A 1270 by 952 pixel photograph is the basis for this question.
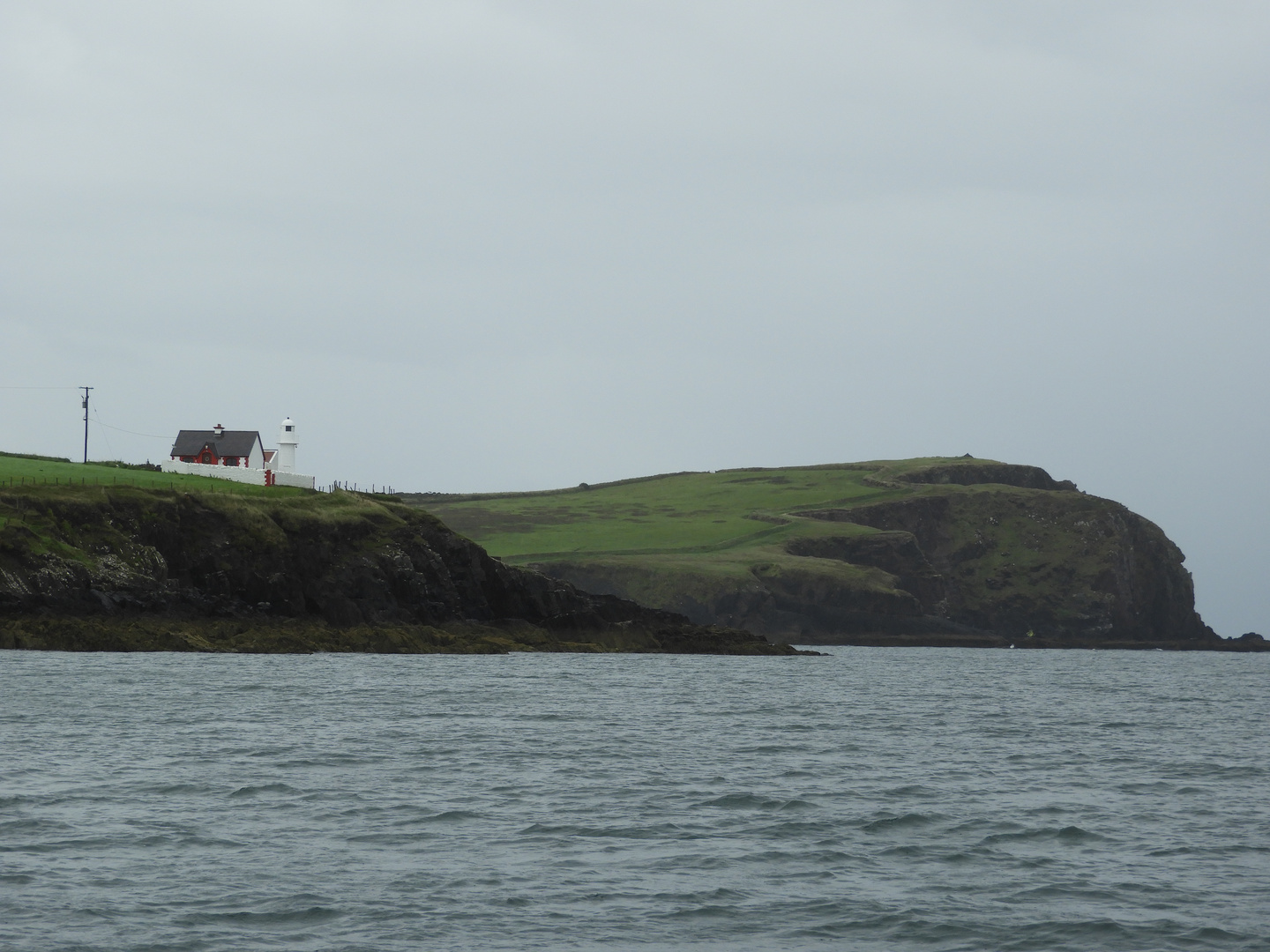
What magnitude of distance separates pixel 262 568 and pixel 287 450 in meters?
29.1

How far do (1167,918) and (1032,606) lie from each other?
187115mm

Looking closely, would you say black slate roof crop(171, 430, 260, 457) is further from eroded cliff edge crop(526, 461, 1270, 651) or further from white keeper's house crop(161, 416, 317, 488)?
eroded cliff edge crop(526, 461, 1270, 651)

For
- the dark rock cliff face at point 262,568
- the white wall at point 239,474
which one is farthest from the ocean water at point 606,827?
the white wall at point 239,474

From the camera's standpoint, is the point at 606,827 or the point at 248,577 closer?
the point at 606,827

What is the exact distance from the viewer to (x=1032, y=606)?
196750 mm

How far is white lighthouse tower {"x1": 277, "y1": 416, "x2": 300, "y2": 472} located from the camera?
4481 inches

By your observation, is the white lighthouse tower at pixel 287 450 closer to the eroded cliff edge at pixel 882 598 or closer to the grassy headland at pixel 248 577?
the grassy headland at pixel 248 577

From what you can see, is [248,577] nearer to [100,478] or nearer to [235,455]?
[100,478]

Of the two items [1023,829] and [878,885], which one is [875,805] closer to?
[1023,829]

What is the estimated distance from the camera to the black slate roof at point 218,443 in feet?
403

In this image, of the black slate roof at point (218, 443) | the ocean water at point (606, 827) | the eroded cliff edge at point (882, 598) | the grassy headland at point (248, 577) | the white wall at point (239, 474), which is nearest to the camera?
the ocean water at point (606, 827)

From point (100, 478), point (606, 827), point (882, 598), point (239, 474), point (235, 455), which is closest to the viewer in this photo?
point (606, 827)

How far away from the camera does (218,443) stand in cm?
12331

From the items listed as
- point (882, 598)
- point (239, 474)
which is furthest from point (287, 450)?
point (882, 598)
